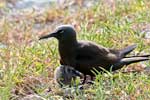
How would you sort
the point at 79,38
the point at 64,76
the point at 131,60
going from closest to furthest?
the point at 64,76 < the point at 131,60 < the point at 79,38

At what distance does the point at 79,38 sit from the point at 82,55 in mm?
1110

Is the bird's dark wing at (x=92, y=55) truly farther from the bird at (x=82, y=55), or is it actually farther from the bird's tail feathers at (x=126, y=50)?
the bird's tail feathers at (x=126, y=50)

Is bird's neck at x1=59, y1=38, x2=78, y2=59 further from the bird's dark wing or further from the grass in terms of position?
the grass

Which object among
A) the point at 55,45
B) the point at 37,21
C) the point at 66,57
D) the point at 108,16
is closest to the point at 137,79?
the point at 66,57

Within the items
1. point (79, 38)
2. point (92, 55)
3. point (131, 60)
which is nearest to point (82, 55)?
point (92, 55)

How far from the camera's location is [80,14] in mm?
8539

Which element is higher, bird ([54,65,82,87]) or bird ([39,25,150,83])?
bird ([39,25,150,83])

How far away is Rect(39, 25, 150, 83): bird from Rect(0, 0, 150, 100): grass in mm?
146

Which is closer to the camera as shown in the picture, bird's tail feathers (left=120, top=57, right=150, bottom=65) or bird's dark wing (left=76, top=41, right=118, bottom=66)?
bird's dark wing (left=76, top=41, right=118, bottom=66)

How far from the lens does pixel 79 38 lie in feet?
23.3

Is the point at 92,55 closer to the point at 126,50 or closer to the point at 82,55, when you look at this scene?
the point at 82,55

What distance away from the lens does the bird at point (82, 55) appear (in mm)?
5969

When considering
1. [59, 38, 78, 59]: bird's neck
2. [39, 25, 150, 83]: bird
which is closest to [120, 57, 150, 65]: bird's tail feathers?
[39, 25, 150, 83]: bird

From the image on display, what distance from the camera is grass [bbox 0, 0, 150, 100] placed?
18.6 ft
